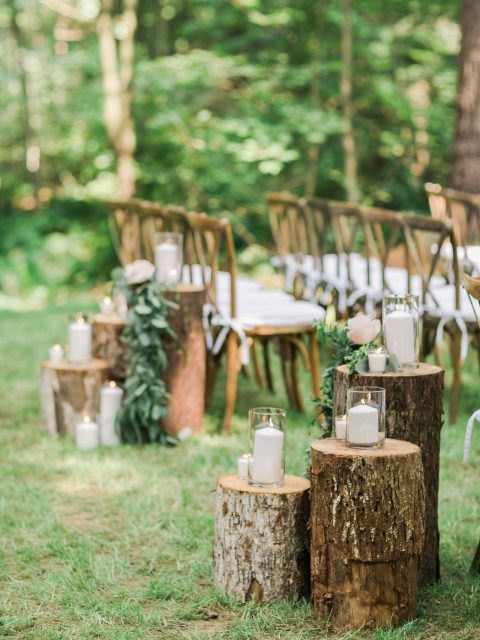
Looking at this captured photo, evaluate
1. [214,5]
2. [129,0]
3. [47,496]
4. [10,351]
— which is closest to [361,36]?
[214,5]

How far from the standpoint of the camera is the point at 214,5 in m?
11.6

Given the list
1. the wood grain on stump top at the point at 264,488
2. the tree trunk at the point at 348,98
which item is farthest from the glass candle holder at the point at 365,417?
the tree trunk at the point at 348,98

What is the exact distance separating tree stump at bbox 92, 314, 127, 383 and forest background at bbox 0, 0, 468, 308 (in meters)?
5.99

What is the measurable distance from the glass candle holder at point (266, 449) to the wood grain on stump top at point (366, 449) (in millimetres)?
149

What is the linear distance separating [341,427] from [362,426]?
128 mm

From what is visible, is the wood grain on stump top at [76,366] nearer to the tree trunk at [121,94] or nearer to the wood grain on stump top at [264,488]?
the wood grain on stump top at [264,488]

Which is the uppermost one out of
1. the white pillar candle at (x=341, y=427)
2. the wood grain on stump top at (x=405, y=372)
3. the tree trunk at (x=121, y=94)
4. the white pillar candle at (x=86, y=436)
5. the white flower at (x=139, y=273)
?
the tree trunk at (x=121, y=94)

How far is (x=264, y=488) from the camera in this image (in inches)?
109

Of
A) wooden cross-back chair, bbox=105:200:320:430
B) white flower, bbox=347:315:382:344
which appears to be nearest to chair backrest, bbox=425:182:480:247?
wooden cross-back chair, bbox=105:200:320:430

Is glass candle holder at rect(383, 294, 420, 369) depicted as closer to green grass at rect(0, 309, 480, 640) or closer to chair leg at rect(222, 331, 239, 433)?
green grass at rect(0, 309, 480, 640)

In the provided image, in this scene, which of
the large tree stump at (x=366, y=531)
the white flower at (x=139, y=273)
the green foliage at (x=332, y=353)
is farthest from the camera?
the white flower at (x=139, y=273)

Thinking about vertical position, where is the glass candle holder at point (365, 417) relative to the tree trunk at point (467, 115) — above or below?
below

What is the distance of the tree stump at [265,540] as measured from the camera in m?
2.74

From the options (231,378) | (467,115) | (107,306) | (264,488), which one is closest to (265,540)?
(264,488)
